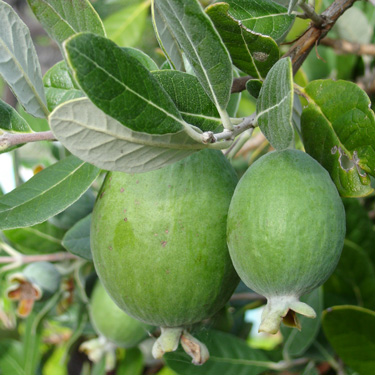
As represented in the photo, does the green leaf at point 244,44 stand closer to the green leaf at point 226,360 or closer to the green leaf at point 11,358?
the green leaf at point 226,360

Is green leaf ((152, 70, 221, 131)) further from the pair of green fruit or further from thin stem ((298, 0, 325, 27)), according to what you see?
thin stem ((298, 0, 325, 27))

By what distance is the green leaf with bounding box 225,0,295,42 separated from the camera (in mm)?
969

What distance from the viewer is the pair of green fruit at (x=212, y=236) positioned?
761mm

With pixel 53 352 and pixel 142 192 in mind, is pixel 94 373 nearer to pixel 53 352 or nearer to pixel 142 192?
pixel 53 352

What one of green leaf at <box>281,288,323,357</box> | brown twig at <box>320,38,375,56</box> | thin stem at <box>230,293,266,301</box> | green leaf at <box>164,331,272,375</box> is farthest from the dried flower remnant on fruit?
brown twig at <box>320,38,375,56</box>

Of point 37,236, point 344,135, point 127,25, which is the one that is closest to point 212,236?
point 344,135

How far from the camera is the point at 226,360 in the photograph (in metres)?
1.43

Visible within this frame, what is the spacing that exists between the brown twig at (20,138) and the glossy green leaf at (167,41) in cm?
28

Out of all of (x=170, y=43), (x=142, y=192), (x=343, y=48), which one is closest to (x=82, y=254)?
(x=142, y=192)

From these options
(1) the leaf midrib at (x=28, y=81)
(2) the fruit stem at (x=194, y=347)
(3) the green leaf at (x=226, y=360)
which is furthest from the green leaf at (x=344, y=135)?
(3) the green leaf at (x=226, y=360)

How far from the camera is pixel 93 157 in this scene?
78cm

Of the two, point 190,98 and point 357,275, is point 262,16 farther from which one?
point 357,275

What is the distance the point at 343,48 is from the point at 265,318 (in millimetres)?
1167

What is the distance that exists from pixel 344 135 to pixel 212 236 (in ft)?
0.97
